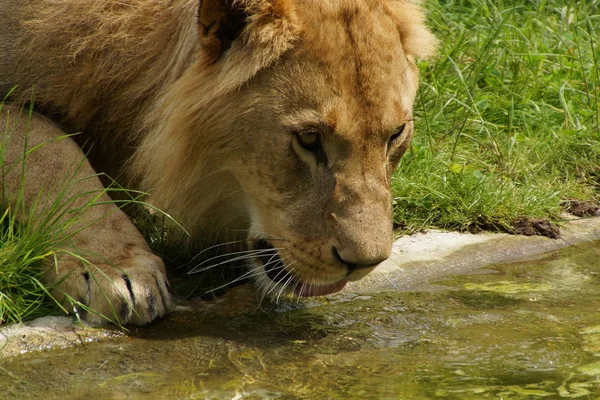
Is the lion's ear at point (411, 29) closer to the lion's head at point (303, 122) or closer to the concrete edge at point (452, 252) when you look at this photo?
the lion's head at point (303, 122)

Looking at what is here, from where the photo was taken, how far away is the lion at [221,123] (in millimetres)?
3990

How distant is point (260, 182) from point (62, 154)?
2.91 ft

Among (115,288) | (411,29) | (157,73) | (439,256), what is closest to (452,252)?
(439,256)

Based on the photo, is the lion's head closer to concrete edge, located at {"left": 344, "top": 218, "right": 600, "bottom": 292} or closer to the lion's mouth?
the lion's mouth

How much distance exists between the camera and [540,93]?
277 inches

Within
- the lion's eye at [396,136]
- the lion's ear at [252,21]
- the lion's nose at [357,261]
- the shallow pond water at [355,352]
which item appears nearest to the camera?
the shallow pond water at [355,352]

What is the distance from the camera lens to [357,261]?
388 cm

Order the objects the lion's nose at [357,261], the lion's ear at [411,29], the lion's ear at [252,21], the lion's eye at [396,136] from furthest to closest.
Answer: the lion's ear at [411,29], the lion's eye at [396,136], the lion's ear at [252,21], the lion's nose at [357,261]

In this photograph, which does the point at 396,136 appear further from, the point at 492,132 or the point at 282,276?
the point at 492,132

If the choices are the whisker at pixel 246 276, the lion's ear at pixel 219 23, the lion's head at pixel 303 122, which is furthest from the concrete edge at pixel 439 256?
the lion's ear at pixel 219 23

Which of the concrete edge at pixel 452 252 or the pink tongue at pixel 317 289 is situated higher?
the pink tongue at pixel 317 289

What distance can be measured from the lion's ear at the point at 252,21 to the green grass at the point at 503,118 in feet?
5.57

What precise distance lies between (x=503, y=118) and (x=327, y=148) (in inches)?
120

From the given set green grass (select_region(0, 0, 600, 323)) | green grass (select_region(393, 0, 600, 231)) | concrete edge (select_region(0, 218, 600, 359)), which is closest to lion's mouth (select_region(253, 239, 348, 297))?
concrete edge (select_region(0, 218, 600, 359))
